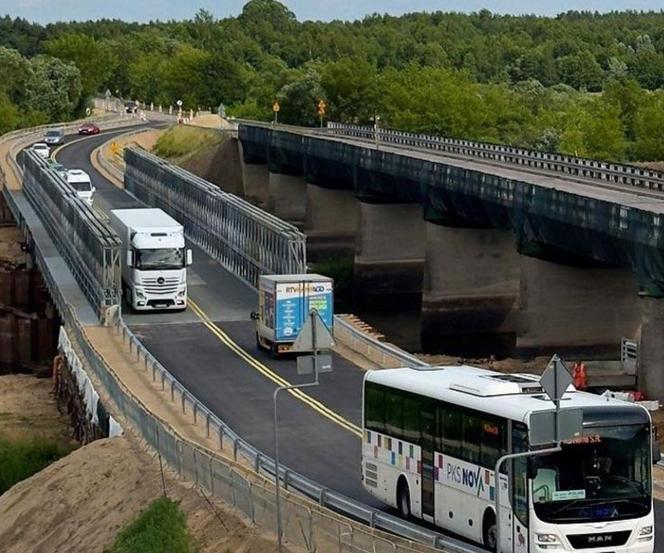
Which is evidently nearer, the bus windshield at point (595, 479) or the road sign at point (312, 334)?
the bus windshield at point (595, 479)

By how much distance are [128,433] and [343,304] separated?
188 feet

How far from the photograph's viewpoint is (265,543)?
1174 inches

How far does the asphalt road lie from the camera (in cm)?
3859

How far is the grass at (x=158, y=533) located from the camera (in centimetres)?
3111

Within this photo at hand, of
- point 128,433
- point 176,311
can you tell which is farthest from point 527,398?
point 176,311

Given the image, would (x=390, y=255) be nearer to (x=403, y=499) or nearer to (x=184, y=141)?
(x=184, y=141)

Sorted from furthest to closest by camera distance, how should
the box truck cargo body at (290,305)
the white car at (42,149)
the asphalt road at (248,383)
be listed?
1. the white car at (42,149)
2. the box truck cargo body at (290,305)
3. the asphalt road at (248,383)

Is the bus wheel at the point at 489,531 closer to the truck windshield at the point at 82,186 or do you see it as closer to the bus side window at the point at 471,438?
the bus side window at the point at 471,438

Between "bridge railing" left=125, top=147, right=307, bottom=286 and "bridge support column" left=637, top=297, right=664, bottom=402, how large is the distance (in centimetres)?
1234

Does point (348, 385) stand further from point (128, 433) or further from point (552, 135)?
point (552, 135)

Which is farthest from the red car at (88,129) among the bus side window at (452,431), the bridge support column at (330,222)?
the bus side window at (452,431)

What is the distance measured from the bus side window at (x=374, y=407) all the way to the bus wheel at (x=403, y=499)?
111 centimetres

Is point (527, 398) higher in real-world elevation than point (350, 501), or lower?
higher

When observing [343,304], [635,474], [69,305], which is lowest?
[343,304]
